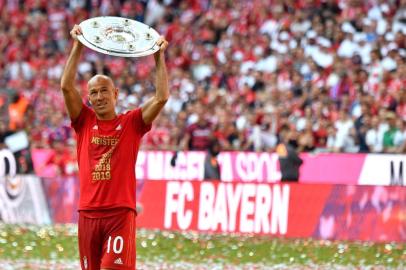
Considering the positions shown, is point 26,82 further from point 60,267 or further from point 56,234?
point 60,267

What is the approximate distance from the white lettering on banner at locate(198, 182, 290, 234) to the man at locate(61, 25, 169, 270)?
8318 millimetres

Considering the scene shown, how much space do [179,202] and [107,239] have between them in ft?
29.4

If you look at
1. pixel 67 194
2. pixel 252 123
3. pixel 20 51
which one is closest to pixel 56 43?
pixel 20 51

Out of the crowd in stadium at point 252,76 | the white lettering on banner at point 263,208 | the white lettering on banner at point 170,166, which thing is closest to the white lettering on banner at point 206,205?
the white lettering on banner at point 263,208

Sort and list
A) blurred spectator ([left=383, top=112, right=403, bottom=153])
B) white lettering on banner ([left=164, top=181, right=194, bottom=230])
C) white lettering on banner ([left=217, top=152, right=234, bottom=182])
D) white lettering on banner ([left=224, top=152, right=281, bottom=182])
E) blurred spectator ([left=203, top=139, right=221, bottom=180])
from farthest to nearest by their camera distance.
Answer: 1. white lettering on banner ([left=217, top=152, right=234, bottom=182])
2. white lettering on banner ([left=224, top=152, right=281, bottom=182])
3. blurred spectator ([left=203, top=139, right=221, bottom=180])
4. blurred spectator ([left=383, top=112, right=403, bottom=153])
5. white lettering on banner ([left=164, top=181, right=194, bottom=230])

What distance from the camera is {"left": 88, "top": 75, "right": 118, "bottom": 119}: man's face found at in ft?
27.8

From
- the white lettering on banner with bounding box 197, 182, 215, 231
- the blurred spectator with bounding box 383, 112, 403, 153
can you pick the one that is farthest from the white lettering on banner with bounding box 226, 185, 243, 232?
the blurred spectator with bounding box 383, 112, 403, 153

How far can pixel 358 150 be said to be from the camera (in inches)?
792

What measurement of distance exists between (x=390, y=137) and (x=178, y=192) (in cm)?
428

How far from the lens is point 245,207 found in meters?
16.9

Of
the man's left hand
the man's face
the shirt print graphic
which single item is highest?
the man's left hand

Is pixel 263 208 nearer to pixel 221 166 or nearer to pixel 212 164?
pixel 212 164

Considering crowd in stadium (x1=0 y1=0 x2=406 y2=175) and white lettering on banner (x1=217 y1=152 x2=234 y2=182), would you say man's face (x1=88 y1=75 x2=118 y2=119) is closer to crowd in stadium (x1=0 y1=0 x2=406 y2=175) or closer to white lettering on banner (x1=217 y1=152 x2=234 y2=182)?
crowd in stadium (x1=0 y1=0 x2=406 y2=175)

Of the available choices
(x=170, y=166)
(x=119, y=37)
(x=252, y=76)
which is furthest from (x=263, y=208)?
(x=119, y=37)
